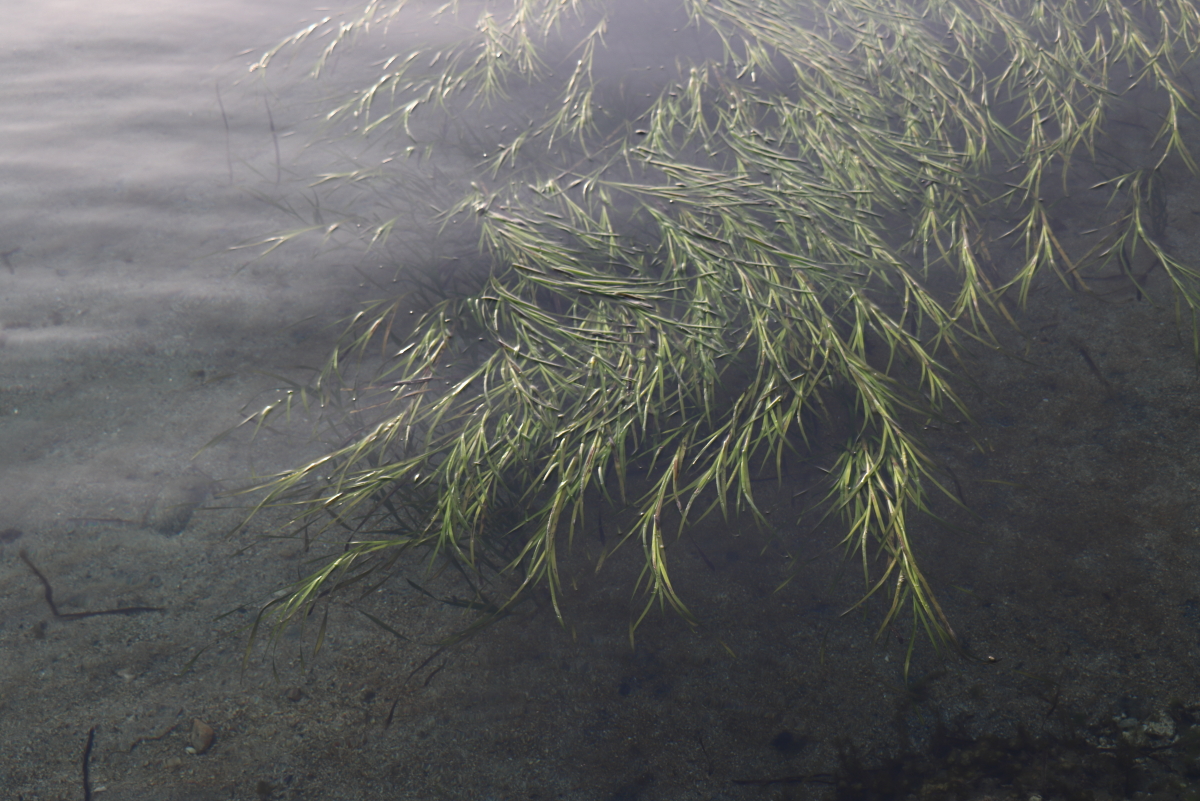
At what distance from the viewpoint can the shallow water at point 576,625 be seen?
1533 mm

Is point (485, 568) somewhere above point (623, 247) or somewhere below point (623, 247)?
below

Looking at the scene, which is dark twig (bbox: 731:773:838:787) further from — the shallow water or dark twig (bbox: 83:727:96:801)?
dark twig (bbox: 83:727:96:801)

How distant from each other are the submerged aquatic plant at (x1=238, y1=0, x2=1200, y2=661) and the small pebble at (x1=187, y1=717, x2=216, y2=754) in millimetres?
283

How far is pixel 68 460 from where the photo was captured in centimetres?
197

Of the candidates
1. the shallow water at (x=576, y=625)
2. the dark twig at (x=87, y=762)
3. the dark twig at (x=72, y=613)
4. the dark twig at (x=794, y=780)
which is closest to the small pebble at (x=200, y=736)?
the shallow water at (x=576, y=625)

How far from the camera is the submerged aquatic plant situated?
1.81m

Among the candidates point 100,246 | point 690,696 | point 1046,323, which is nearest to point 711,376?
point 690,696

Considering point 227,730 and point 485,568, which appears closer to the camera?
point 227,730

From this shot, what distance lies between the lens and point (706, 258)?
2045 mm

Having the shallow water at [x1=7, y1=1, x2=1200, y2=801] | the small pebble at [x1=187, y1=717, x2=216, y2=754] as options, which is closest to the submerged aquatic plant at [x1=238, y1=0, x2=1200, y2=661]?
the shallow water at [x1=7, y1=1, x2=1200, y2=801]

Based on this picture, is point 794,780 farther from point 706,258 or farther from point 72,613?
point 72,613

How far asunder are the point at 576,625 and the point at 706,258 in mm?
1167

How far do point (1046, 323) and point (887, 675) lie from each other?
1324mm

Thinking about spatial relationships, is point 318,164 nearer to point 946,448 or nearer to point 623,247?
point 623,247
